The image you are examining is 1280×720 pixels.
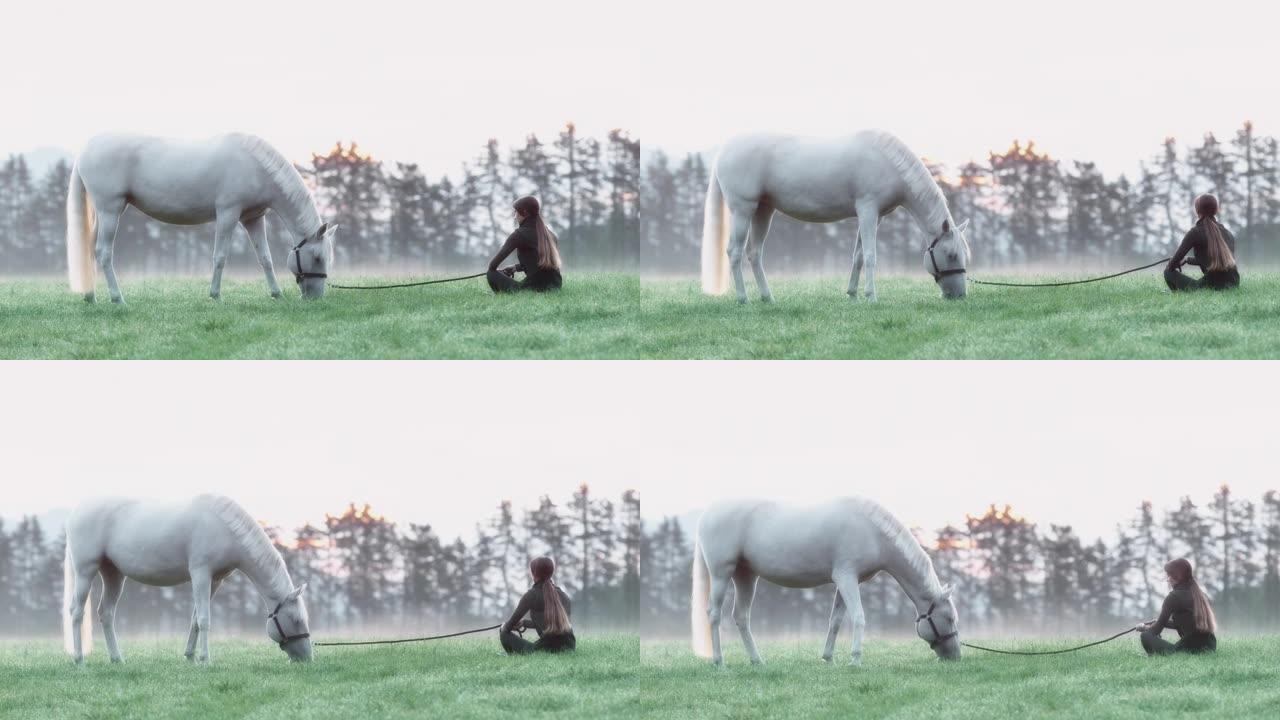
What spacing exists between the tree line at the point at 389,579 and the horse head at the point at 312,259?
134 inches

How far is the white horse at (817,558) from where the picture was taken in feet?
50.2

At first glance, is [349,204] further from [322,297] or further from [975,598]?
[975,598]

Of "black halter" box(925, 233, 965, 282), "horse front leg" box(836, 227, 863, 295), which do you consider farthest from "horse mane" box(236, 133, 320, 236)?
"black halter" box(925, 233, 965, 282)

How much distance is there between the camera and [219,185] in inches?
690

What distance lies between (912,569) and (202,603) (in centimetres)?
747

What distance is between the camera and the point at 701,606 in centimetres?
1605

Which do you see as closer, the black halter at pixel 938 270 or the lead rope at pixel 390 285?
the black halter at pixel 938 270

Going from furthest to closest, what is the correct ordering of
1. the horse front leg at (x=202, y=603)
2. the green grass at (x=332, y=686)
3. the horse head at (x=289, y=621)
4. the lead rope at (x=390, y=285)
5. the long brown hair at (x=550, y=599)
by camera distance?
the lead rope at (x=390, y=285) → the long brown hair at (x=550, y=599) → the horse head at (x=289, y=621) → the horse front leg at (x=202, y=603) → the green grass at (x=332, y=686)

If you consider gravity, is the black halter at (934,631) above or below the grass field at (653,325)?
below

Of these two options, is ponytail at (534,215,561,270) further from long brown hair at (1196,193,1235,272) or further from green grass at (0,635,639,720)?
long brown hair at (1196,193,1235,272)

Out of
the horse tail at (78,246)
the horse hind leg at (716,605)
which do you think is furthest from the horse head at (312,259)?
the horse hind leg at (716,605)

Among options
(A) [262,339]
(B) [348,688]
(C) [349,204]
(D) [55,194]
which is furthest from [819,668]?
(D) [55,194]

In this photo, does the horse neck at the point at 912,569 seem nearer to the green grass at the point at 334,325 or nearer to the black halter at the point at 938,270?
the green grass at the point at 334,325

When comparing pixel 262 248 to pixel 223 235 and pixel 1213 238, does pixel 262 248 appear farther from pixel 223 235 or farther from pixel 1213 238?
pixel 1213 238
